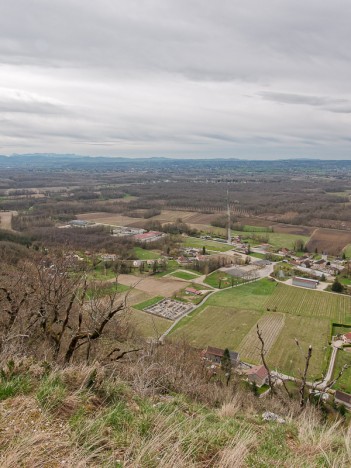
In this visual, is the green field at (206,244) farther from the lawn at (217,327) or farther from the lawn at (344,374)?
the lawn at (344,374)

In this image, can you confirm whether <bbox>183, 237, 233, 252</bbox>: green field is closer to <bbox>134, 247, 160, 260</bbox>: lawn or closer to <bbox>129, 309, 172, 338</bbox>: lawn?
<bbox>134, 247, 160, 260</bbox>: lawn

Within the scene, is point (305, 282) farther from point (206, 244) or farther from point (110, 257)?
point (110, 257)

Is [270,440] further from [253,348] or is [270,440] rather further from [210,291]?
[210,291]

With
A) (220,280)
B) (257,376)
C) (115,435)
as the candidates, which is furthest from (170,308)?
(115,435)

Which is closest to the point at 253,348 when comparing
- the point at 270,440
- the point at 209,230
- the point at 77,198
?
the point at 270,440

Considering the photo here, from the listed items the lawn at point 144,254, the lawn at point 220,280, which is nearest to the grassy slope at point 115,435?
the lawn at point 220,280

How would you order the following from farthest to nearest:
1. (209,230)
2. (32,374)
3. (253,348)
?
(209,230) → (253,348) → (32,374)

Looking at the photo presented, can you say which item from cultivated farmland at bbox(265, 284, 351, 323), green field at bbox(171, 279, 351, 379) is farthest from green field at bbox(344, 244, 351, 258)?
green field at bbox(171, 279, 351, 379)
